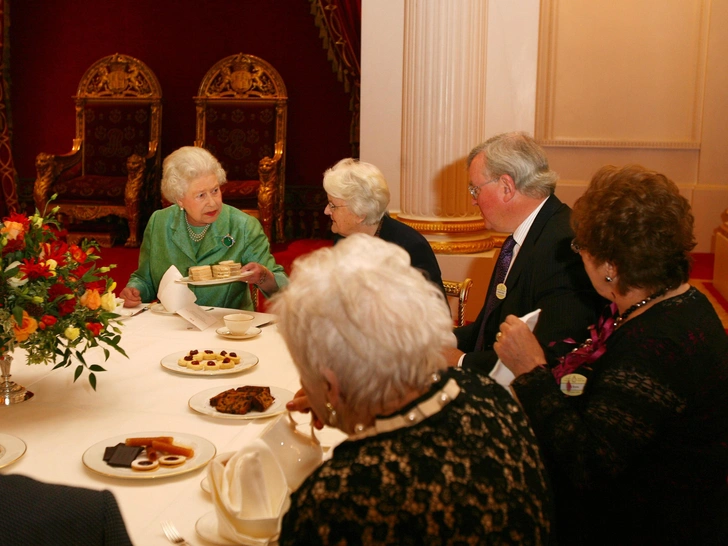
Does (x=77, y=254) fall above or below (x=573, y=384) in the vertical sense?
above

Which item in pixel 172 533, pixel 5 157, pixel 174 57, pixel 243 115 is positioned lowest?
pixel 172 533

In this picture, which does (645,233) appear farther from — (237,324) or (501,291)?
(237,324)

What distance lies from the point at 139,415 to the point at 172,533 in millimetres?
601

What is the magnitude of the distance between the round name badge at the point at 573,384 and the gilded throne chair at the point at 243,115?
5851 millimetres

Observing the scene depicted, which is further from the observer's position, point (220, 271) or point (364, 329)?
point (220, 271)

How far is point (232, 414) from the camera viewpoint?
189 centimetres

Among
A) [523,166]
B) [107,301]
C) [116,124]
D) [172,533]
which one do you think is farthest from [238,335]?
[116,124]

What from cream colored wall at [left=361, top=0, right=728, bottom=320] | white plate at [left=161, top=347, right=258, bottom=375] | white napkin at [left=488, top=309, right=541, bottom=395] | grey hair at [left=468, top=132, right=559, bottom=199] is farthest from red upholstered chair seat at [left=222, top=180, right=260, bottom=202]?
white napkin at [left=488, top=309, right=541, bottom=395]

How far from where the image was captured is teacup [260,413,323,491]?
1421 millimetres

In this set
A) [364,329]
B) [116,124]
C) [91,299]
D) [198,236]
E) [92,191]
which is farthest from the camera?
[116,124]

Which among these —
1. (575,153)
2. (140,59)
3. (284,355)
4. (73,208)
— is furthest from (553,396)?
(140,59)

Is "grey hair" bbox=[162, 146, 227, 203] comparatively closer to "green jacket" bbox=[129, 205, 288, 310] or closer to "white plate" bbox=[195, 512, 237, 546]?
"green jacket" bbox=[129, 205, 288, 310]

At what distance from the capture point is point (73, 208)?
7512 mm

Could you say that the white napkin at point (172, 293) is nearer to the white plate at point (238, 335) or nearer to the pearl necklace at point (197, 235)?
the white plate at point (238, 335)
